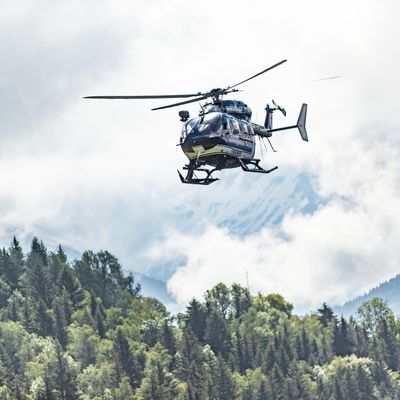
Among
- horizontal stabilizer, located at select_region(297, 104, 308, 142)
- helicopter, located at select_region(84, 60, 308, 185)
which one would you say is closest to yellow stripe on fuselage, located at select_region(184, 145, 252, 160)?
helicopter, located at select_region(84, 60, 308, 185)

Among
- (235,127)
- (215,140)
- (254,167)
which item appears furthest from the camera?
(254,167)

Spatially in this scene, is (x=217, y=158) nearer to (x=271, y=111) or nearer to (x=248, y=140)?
Result: (x=248, y=140)

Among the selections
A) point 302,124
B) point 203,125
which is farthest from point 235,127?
point 302,124

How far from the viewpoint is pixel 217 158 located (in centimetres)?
10525

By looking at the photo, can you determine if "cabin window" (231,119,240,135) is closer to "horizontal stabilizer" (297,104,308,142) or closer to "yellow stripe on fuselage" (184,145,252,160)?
"yellow stripe on fuselage" (184,145,252,160)

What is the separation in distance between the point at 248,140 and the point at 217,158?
3.40m

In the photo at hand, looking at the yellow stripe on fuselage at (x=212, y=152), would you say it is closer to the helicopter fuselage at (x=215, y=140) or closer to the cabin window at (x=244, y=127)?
the helicopter fuselage at (x=215, y=140)

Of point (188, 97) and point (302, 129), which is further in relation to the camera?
point (302, 129)

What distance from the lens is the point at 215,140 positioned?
104 metres

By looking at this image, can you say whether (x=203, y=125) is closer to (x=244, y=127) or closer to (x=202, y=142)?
(x=202, y=142)

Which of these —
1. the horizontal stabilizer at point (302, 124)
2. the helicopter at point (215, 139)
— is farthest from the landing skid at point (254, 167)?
the horizontal stabilizer at point (302, 124)

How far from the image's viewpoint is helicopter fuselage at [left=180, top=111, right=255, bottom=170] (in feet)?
342

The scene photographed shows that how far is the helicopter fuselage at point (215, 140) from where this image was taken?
342ft

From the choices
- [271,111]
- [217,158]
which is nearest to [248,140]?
[217,158]
